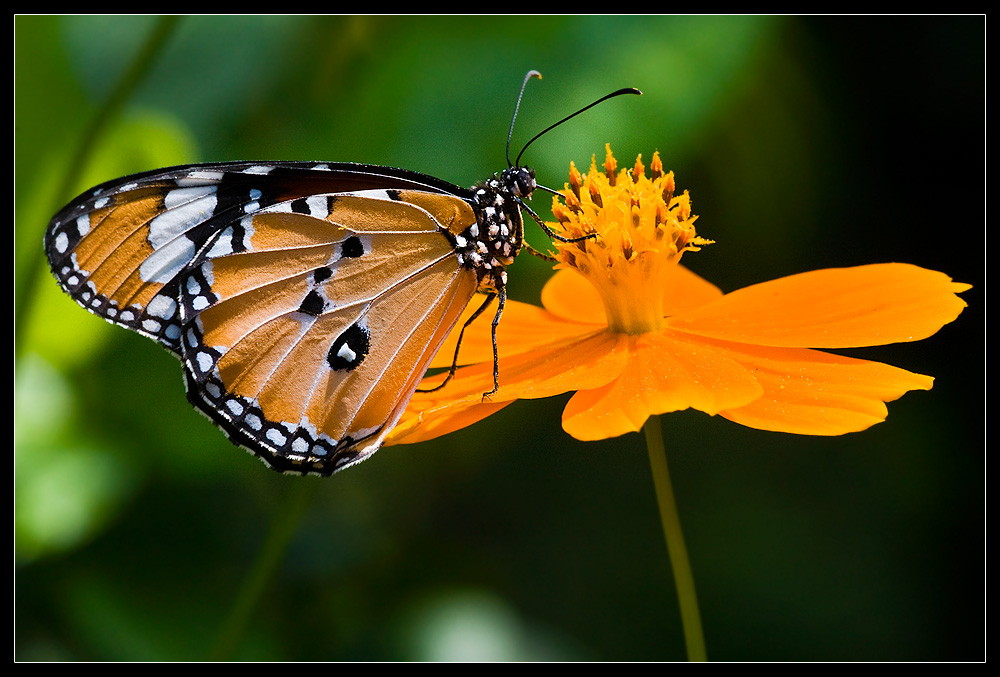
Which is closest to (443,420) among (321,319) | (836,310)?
(321,319)

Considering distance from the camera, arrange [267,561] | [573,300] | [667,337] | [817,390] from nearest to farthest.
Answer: [817,390]
[267,561]
[667,337]
[573,300]

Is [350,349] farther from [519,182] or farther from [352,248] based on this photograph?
[519,182]

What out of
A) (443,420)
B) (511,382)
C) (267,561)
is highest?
(511,382)

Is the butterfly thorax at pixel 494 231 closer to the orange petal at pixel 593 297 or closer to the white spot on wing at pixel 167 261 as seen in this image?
the orange petal at pixel 593 297

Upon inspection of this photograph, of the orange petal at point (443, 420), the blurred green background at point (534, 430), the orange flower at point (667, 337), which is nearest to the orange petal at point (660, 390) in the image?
the orange flower at point (667, 337)

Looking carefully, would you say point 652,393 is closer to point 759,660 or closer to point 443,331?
point 443,331

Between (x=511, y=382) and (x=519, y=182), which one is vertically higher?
(x=519, y=182)

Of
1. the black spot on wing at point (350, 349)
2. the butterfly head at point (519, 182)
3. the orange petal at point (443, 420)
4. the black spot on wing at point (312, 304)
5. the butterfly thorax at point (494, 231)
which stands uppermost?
the butterfly head at point (519, 182)

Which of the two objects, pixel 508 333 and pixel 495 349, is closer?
pixel 495 349
